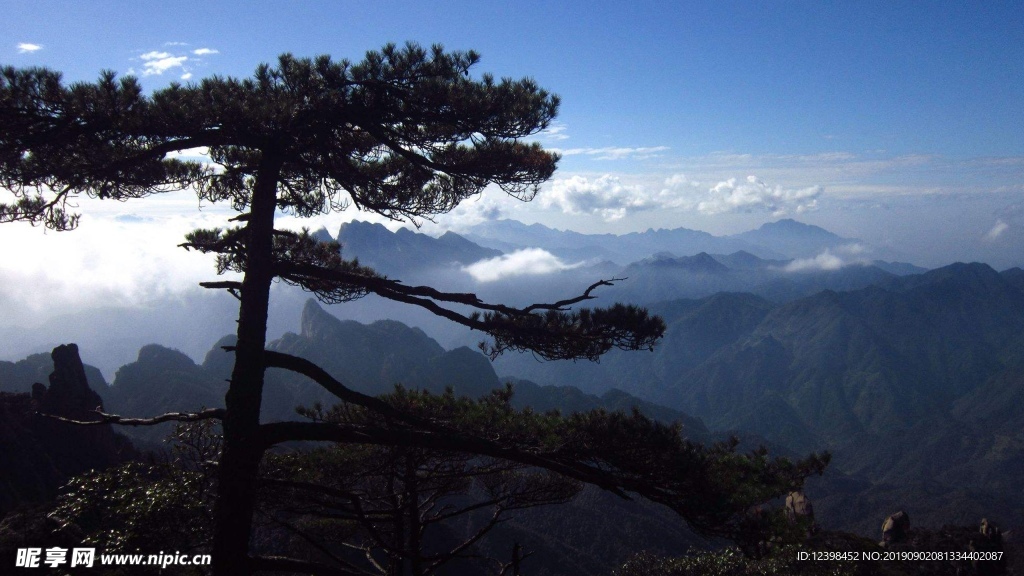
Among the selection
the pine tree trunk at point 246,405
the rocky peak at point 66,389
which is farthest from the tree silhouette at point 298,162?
the rocky peak at point 66,389

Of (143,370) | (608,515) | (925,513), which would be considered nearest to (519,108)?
(608,515)

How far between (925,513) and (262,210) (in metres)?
165

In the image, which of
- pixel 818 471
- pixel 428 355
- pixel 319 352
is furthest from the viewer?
pixel 428 355

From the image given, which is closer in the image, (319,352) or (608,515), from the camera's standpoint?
(608,515)

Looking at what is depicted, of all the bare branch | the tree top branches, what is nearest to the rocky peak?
the tree top branches

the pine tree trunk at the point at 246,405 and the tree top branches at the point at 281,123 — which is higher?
the tree top branches at the point at 281,123

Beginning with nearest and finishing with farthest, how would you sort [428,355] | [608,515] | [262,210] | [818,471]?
[262,210] → [818,471] → [608,515] → [428,355]

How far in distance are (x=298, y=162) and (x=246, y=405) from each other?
3163 millimetres

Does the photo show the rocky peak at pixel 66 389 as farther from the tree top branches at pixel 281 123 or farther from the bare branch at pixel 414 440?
the bare branch at pixel 414 440

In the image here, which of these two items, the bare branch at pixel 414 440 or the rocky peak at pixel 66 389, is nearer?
the bare branch at pixel 414 440

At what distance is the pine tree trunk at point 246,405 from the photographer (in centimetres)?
632

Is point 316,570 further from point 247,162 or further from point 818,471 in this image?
point 818,471

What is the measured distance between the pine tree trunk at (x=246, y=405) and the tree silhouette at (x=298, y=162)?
0.02 meters

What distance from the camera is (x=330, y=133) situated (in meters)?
7.14
